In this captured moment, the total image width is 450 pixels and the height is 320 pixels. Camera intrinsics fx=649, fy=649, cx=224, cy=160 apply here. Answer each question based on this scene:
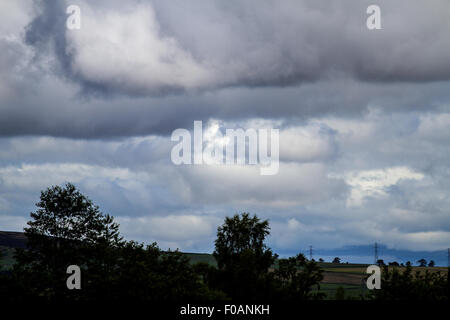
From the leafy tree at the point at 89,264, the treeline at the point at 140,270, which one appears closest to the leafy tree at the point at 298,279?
the treeline at the point at 140,270

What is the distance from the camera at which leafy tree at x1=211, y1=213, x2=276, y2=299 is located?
102750mm

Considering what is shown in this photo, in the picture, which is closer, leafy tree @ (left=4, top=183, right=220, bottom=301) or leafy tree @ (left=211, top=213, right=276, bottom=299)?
leafy tree @ (left=4, top=183, right=220, bottom=301)

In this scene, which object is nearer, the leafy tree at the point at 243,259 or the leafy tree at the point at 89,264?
the leafy tree at the point at 89,264

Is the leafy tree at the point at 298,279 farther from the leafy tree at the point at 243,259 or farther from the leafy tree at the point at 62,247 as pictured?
the leafy tree at the point at 62,247

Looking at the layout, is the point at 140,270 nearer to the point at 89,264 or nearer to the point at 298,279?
the point at 89,264

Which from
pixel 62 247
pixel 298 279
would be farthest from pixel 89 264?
pixel 298 279

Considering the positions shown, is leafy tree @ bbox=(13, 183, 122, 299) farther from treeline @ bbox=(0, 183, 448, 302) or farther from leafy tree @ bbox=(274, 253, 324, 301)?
leafy tree @ bbox=(274, 253, 324, 301)

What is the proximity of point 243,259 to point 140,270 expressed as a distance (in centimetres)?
2280

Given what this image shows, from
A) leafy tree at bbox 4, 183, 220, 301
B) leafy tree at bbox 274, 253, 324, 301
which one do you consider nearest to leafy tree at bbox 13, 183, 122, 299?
leafy tree at bbox 4, 183, 220, 301

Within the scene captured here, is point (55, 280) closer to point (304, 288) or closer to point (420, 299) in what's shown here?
point (304, 288)

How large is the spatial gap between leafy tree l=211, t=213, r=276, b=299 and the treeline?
0.52ft

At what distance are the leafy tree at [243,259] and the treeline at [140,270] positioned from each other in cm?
16

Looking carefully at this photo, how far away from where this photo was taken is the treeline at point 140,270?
290 feet

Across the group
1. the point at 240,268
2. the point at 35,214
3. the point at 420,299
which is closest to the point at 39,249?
the point at 35,214
